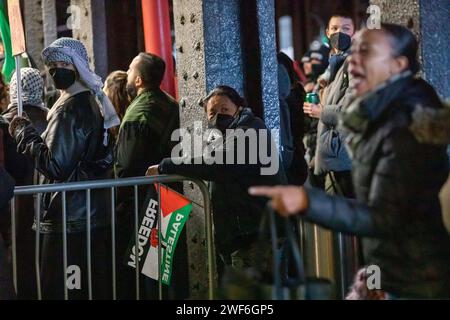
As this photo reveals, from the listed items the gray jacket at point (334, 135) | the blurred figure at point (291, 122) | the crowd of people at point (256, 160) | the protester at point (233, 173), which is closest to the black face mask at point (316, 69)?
the crowd of people at point (256, 160)

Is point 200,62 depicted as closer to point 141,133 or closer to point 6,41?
point 141,133

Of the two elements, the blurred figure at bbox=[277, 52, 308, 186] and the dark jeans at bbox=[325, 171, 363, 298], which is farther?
the blurred figure at bbox=[277, 52, 308, 186]

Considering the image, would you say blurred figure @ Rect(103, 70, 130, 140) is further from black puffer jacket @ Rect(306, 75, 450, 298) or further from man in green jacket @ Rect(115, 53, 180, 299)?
black puffer jacket @ Rect(306, 75, 450, 298)

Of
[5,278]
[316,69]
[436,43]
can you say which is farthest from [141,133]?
[316,69]

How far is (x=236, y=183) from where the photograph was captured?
6836 millimetres

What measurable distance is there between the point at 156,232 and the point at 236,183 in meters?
0.68

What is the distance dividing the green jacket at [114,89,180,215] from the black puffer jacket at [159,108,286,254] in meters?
0.80

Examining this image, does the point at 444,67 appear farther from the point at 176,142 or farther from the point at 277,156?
the point at 176,142

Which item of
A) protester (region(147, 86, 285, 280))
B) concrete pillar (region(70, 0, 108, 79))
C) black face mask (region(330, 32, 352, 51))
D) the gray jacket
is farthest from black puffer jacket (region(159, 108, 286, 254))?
concrete pillar (region(70, 0, 108, 79))

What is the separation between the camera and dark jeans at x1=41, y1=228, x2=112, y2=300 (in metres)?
6.88

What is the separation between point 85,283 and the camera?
7.02 meters

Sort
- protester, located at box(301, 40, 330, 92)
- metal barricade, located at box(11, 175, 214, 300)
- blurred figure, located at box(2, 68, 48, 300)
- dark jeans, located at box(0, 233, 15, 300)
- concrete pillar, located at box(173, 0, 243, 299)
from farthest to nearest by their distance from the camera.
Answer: protester, located at box(301, 40, 330, 92) < concrete pillar, located at box(173, 0, 243, 299) < blurred figure, located at box(2, 68, 48, 300) < metal barricade, located at box(11, 175, 214, 300) < dark jeans, located at box(0, 233, 15, 300)

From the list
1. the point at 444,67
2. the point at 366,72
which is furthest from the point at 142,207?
the point at 366,72

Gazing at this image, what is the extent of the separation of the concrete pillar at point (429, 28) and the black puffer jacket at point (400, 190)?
2.27 metres
